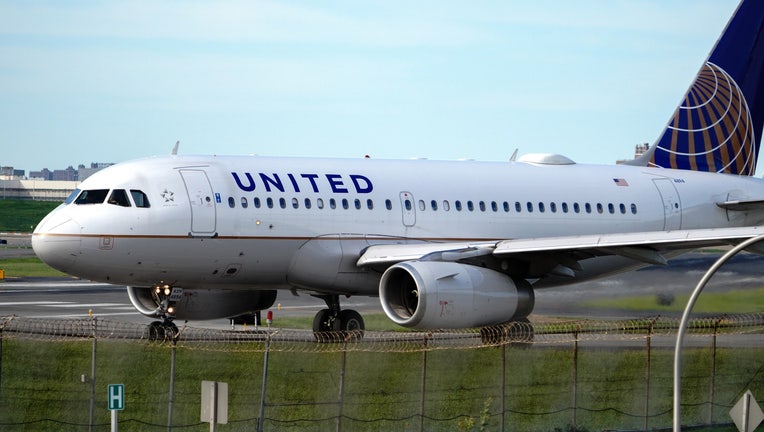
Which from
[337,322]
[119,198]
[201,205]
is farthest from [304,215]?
[119,198]

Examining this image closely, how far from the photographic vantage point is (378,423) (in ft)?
70.5

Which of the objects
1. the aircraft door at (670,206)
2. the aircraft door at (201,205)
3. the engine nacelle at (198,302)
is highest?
the aircraft door at (670,206)

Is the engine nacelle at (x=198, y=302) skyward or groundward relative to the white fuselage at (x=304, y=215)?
groundward

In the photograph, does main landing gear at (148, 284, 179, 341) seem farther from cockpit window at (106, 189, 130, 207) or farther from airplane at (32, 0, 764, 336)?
cockpit window at (106, 189, 130, 207)

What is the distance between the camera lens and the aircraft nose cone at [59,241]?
90.6ft

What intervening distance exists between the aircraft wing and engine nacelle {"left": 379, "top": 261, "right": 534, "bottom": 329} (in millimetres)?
645

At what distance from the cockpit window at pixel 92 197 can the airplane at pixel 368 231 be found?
1.2 inches

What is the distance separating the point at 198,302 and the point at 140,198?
154 inches

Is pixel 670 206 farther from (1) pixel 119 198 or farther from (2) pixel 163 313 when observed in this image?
(1) pixel 119 198

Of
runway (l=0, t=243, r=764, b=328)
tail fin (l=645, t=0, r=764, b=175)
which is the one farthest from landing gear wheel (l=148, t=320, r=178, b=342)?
tail fin (l=645, t=0, r=764, b=175)

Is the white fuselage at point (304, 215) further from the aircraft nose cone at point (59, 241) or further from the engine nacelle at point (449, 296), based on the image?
Result: the engine nacelle at point (449, 296)

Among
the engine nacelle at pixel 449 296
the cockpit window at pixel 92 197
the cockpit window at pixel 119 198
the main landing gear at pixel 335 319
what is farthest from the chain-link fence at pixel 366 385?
the cockpit window at pixel 92 197

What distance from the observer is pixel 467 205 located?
32.8 meters

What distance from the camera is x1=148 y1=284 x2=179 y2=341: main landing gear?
2870cm
